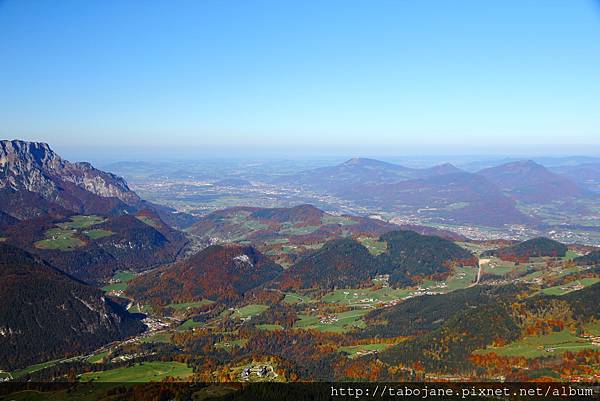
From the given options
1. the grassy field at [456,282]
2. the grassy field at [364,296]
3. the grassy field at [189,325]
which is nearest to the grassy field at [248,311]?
the grassy field at [189,325]

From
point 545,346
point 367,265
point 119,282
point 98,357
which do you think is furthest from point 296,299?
point 545,346

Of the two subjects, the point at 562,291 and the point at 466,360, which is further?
the point at 562,291

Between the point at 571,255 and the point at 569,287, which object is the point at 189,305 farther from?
the point at 571,255

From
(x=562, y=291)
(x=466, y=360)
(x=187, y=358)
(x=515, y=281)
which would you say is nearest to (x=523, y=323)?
(x=466, y=360)

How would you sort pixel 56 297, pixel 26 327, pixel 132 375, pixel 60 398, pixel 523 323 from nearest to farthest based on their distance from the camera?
pixel 60 398
pixel 132 375
pixel 523 323
pixel 26 327
pixel 56 297

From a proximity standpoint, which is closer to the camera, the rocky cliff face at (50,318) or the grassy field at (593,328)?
the grassy field at (593,328)

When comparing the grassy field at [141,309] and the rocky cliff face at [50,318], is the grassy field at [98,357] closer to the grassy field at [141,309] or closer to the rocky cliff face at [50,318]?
the rocky cliff face at [50,318]

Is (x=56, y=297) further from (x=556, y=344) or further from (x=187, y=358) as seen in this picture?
(x=556, y=344)
